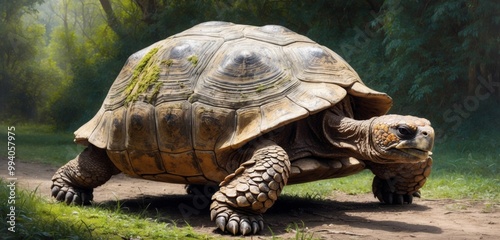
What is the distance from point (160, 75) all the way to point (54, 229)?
192 centimetres

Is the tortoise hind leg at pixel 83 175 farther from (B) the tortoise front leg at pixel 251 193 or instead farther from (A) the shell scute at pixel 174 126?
(B) the tortoise front leg at pixel 251 193

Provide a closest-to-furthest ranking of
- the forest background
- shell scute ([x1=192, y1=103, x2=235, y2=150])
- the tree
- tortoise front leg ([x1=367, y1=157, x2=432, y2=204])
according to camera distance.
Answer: shell scute ([x1=192, y1=103, x2=235, y2=150])
tortoise front leg ([x1=367, y1=157, x2=432, y2=204])
the forest background
the tree

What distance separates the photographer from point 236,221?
12.9ft

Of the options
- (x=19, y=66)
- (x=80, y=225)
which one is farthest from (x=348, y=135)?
(x=19, y=66)

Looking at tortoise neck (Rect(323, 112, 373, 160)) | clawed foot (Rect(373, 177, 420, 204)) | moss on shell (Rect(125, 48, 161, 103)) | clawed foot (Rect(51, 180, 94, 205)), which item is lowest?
clawed foot (Rect(51, 180, 94, 205))

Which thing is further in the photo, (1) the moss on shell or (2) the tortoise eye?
(1) the moss on shell

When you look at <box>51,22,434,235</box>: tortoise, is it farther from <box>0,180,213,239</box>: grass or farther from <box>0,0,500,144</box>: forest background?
<box>0,0,500,144</box>: forest background

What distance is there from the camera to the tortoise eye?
13.5 feet

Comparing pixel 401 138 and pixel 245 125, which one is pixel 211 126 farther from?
pixel 401 138

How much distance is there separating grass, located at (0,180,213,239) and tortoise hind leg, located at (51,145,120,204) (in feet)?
2.46

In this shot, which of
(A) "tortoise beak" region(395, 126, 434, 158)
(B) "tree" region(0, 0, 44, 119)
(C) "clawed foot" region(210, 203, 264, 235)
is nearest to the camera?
(C) "clawed foot" region(210, 203, 264, 235)

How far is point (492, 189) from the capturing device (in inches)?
238

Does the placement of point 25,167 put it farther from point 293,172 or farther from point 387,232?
point 387,232

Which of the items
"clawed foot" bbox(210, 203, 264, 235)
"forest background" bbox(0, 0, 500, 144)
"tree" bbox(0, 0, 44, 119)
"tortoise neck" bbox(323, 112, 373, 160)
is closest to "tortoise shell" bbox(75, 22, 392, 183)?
"tortoise neck" bbox(323, 112, 373, 160)
